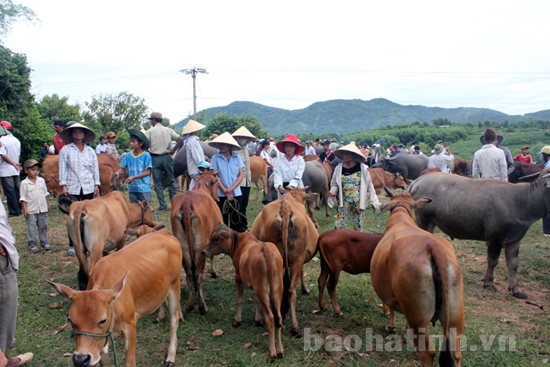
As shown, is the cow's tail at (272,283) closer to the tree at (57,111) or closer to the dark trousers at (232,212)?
the dark trousers at (232,212)

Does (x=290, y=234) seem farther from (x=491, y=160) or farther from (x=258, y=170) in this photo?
(x=258, y=170)

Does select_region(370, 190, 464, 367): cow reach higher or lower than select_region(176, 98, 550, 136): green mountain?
lower

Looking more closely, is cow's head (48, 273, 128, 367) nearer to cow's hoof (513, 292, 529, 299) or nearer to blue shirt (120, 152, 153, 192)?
blue shirt (120, 152, 153, 192)

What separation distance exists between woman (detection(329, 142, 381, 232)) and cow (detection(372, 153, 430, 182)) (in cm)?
1206

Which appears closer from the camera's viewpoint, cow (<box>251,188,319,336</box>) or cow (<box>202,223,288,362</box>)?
cow (<box>202,223,288,362</box>)

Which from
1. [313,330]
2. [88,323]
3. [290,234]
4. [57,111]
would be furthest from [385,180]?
[57,111]

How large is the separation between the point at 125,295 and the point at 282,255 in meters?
2.25

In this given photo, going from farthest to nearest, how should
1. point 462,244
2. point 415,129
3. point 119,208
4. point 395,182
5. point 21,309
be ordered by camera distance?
point 415,129, point 395,182, point 462,244, point 119,208, point 21,309

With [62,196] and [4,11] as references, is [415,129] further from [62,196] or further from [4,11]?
[62,196]

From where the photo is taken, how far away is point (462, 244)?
9641 mm

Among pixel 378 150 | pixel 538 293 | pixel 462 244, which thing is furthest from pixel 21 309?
pixel 378 150

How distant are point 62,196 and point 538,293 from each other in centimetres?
781

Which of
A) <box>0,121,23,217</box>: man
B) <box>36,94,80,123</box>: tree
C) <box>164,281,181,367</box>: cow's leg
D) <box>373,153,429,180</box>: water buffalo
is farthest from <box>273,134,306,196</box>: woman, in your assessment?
<box>36,94,80,123</box>: tree

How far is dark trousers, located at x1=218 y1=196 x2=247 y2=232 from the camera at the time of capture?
7691mm
